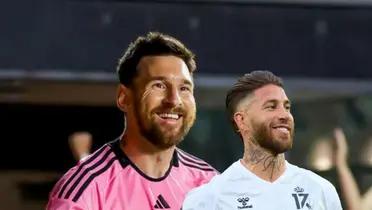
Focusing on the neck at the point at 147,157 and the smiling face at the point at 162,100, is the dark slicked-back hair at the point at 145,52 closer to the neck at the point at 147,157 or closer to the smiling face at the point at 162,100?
the smiling face at the point at 162,100

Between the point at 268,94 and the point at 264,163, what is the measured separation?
21cm

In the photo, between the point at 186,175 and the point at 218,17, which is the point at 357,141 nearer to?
the point at 218,17

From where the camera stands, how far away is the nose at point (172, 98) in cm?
260

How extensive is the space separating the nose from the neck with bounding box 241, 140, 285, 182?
0.26m

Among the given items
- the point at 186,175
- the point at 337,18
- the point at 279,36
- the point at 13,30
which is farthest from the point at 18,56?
the point at 186,175

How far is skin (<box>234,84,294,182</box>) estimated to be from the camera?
2467 millimetres

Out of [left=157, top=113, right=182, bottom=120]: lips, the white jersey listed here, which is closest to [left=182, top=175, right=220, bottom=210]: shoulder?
the white jersey

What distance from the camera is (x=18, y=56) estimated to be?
7363 millimetres

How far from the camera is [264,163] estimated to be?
252 centimetres

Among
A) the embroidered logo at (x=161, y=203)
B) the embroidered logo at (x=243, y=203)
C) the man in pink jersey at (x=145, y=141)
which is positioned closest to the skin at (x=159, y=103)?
the man in pink jersey at (x=145, y=141)

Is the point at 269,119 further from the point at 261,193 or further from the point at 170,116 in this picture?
the point at 170,116

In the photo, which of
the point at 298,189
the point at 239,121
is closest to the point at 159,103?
the point at 239,121

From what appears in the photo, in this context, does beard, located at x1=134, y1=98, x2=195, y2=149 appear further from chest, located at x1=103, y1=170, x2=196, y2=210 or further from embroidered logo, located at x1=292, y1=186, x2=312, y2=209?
embroidered logo, located at x1=292, y1=186, x2=312, y2=209

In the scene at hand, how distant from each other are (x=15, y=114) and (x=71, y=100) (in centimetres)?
50
